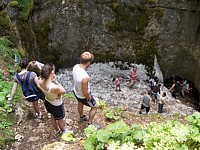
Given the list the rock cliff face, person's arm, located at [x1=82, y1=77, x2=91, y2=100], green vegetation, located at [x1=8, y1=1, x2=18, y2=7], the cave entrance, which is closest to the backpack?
person's arm, located at [x1=82, y1=77, x2=91, y2=100]

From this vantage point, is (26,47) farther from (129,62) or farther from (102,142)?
(102,142)

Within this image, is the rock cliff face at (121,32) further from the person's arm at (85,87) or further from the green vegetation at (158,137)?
the green vegetation at (158,137)

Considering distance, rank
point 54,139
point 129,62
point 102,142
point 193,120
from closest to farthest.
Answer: point 193,120 → point 102,142 → point 54,139 → point 129,62

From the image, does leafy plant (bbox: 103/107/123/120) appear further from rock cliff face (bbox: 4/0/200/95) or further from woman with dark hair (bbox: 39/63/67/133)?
rock cliff face (bbox: 4/0/200/95)

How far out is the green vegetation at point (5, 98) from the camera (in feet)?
18.4

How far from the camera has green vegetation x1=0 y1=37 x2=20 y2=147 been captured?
562 centimetres

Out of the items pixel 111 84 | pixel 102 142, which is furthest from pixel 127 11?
pixel 102 142

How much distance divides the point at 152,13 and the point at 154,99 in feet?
16.1

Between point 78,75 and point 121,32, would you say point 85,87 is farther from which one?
point 121,32

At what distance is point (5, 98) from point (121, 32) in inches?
386

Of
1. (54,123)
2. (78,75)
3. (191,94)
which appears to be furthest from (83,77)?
(191,94)

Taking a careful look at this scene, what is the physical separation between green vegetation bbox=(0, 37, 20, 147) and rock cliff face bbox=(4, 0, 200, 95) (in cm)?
435

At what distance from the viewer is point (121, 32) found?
49.0 ft

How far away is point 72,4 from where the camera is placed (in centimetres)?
1418
